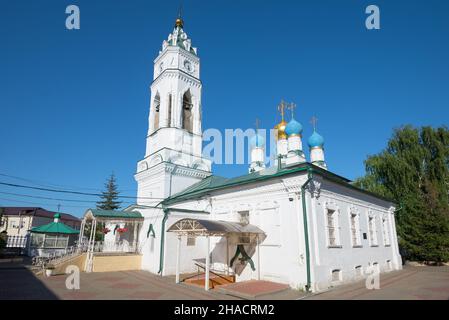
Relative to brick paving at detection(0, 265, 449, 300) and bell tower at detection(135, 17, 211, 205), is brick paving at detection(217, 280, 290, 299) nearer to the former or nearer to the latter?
brick paving at detection(0, 265, 449, 300)

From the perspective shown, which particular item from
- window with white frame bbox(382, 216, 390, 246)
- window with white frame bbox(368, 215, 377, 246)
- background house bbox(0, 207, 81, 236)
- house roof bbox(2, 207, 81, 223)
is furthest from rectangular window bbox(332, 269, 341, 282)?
house roof bbox(2, 207, 81, 223)

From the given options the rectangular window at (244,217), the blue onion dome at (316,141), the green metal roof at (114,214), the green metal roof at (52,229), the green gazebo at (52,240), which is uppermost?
the blue onion dome at (316,141)

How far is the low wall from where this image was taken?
56.6 ft

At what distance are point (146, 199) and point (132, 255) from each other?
4579 millimetres

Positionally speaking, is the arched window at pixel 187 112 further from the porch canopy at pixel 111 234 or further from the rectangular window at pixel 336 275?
the rectangular window at pixel 336 275

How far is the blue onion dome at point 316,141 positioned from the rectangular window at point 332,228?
10112mm

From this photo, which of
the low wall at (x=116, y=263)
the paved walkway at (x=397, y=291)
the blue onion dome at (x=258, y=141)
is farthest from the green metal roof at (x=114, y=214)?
the paved walkway at (x=397, y=291)

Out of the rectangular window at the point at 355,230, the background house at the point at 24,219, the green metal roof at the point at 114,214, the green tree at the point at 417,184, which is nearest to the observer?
the rectangular window at the point at 355,230

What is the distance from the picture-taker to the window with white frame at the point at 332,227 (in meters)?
13.0

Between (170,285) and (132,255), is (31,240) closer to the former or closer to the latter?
(132,255)
